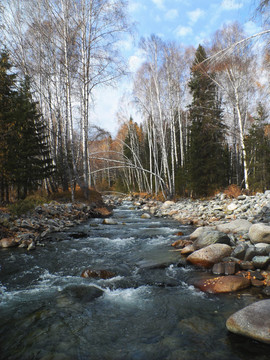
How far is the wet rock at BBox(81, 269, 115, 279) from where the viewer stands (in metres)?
3.72

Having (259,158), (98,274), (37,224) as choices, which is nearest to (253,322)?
(98,274)

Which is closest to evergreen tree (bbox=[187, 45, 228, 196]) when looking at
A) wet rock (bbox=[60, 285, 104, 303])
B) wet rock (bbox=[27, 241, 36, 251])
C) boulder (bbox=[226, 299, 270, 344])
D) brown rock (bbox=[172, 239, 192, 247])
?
brown rock (bbox=[172, 239, 192, 247])

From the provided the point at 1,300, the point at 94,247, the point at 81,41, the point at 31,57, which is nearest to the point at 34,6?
the point at 31,57

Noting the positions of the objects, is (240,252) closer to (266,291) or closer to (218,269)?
(218,269)

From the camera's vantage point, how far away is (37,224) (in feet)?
22.0

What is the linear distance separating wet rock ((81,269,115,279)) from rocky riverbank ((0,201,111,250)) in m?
2.08

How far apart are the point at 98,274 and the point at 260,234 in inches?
127

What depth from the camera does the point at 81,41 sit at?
32.2 ft

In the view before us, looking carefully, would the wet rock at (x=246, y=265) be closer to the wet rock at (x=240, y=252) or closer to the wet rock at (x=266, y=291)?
the wet rock at (x=240, y=252)

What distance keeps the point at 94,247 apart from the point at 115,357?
3.61m

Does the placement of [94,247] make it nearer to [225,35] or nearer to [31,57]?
[31,57]

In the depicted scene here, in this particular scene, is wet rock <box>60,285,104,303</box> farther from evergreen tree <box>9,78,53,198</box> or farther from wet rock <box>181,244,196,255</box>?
evergreen tree <box>9,78,53,198</box>

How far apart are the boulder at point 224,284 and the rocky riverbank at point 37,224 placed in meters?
3.93


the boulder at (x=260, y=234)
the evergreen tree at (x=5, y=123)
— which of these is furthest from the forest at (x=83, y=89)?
the boulder at (x=260, y=234)
